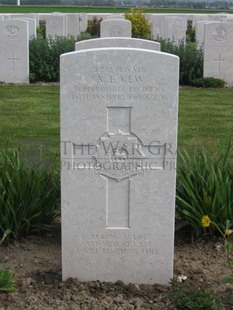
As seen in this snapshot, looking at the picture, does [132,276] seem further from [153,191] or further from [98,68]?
Answer: [98,68]

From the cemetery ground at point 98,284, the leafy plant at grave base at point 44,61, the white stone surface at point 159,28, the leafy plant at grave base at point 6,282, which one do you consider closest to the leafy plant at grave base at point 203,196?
the cemetery ground at point 98,284

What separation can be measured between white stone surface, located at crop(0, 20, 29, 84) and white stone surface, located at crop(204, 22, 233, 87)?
3.42m

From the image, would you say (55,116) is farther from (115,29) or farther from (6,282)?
(115,29)

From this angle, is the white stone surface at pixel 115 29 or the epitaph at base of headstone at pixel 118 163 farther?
the white stone surface at pixel 115 29

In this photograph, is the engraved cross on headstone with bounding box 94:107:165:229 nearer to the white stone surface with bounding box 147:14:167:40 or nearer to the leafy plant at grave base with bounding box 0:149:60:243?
the leafy plant at grave base with bounding box 0:149:60:243

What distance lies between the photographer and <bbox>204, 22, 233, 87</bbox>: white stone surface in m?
13.1

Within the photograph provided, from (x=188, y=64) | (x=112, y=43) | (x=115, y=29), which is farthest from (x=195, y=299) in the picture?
(x=115, y=29)

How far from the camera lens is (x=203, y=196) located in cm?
463

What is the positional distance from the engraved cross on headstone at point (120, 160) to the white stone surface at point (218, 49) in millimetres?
9468

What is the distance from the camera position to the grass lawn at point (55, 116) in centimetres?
836

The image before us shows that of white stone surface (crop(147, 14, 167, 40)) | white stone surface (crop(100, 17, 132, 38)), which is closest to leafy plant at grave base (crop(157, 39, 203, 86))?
white stone surface (crop(100, 17, 132, 38))

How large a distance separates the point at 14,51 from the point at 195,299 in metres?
9.95

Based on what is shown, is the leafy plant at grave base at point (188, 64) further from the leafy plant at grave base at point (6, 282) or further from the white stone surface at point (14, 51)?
the leafy plant at grave base at point (6, 282)

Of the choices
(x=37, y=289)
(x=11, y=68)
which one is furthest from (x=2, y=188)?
(x=11, y=68)
